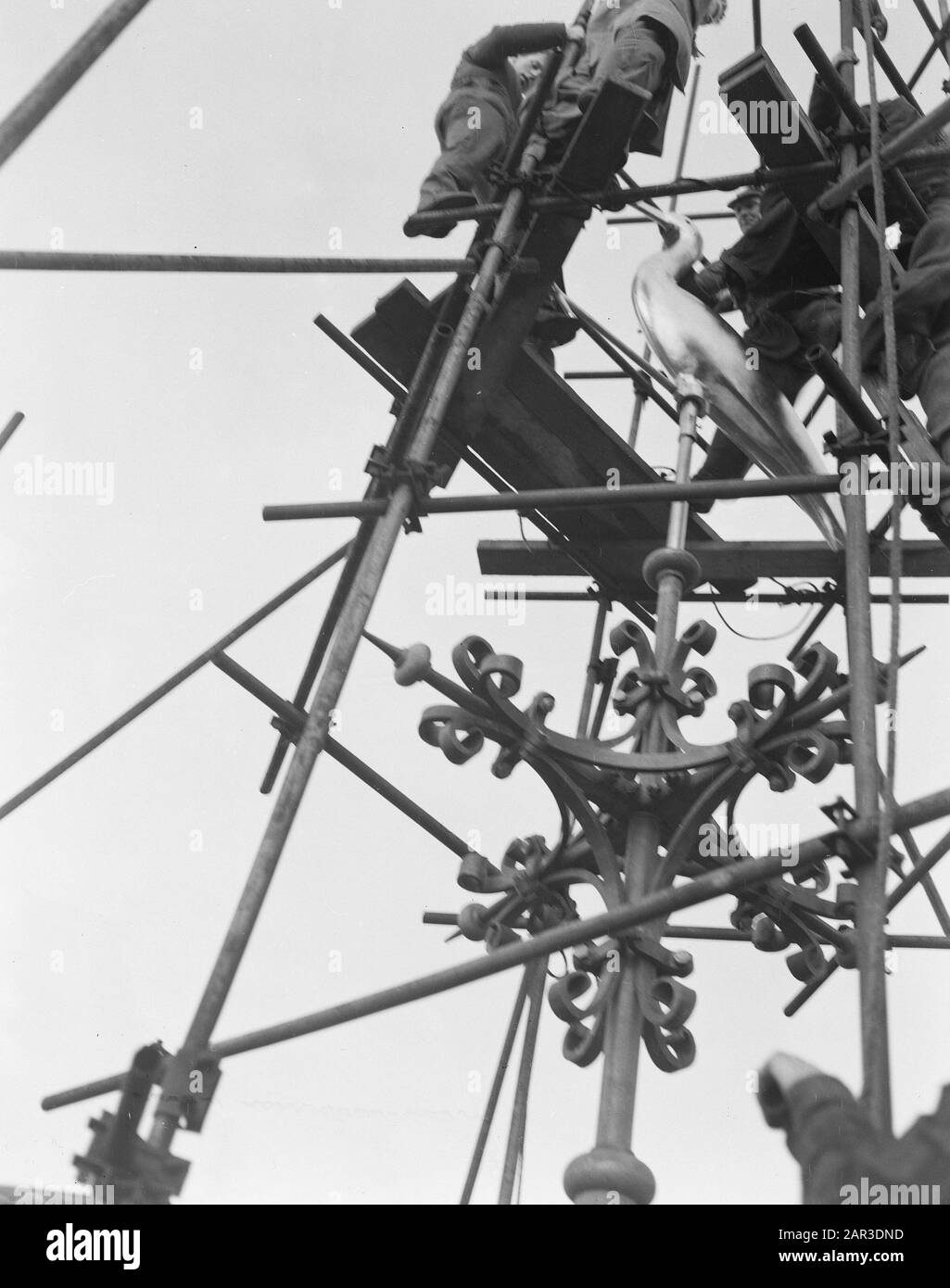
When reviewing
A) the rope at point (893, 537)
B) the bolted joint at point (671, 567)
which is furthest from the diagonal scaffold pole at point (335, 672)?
the rope at point (893, 537)

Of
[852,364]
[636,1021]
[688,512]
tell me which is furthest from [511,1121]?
[852,364]

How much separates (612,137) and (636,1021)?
3.88 m

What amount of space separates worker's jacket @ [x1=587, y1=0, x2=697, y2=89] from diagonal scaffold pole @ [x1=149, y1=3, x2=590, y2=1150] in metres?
0.45

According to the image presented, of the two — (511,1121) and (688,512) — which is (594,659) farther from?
(511,1121)

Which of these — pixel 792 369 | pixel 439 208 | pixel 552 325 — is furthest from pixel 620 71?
pixel 792 369

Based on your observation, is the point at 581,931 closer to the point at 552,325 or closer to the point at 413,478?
the point at 413,478

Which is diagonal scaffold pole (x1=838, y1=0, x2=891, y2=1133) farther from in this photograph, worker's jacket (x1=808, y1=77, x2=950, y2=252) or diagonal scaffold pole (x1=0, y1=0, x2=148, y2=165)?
diagonal scaffold pole (x1=0, y1=0, x2=148, y2=165)

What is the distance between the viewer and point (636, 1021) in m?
6.87

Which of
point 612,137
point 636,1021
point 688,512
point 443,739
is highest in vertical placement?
point 612,137

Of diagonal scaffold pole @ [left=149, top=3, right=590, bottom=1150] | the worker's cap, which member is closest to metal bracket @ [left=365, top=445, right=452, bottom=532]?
diagonal scaffold pole @ [left=149, top=3, right=590, bottom=1150]

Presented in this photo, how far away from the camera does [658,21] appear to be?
347 inches

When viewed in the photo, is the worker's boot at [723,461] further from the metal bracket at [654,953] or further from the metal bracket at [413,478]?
the metal bracket at [654,953]

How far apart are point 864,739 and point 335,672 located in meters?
Result: 1.81
